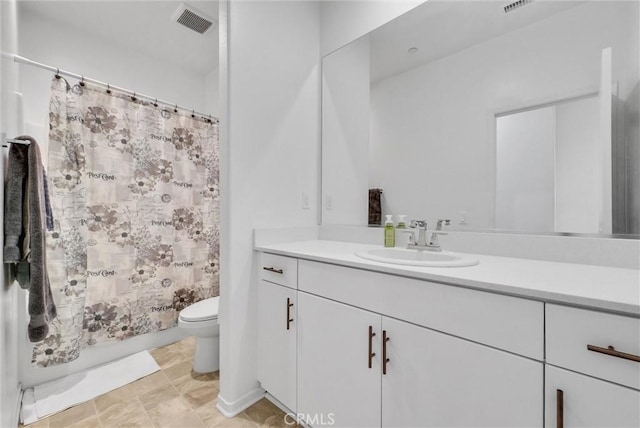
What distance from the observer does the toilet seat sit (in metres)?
1.74

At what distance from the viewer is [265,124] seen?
A: 160cm

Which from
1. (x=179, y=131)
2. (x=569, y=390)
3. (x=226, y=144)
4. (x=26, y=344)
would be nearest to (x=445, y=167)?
(x=569, y=390)

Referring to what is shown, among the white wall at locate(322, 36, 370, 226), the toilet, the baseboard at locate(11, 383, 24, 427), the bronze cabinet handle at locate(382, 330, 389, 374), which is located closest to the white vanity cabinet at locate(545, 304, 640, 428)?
the bronze cabinet handle at locate(382, 330, 389, 374)

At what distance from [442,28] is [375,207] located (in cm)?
101

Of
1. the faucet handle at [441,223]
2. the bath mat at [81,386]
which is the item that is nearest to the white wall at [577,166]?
the faucet handle at [441,223]

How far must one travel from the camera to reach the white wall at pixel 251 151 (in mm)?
1447

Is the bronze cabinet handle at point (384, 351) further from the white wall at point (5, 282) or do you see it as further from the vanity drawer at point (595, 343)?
the white wall at point (5, 282)

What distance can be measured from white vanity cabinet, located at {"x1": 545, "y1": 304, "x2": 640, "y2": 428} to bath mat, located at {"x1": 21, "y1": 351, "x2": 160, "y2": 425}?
215 cm

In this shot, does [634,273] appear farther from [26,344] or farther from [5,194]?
[26,344]

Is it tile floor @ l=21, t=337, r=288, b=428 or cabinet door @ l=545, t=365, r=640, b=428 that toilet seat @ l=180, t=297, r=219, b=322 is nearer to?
tile floor @ l=21, t=337, r=288, b=428

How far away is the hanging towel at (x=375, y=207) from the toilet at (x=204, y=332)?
3.91 ft

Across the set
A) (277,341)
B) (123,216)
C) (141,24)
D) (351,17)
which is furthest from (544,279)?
(141,24)

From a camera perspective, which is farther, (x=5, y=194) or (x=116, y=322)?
(x=116, y=322)

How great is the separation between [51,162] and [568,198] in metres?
2.64
